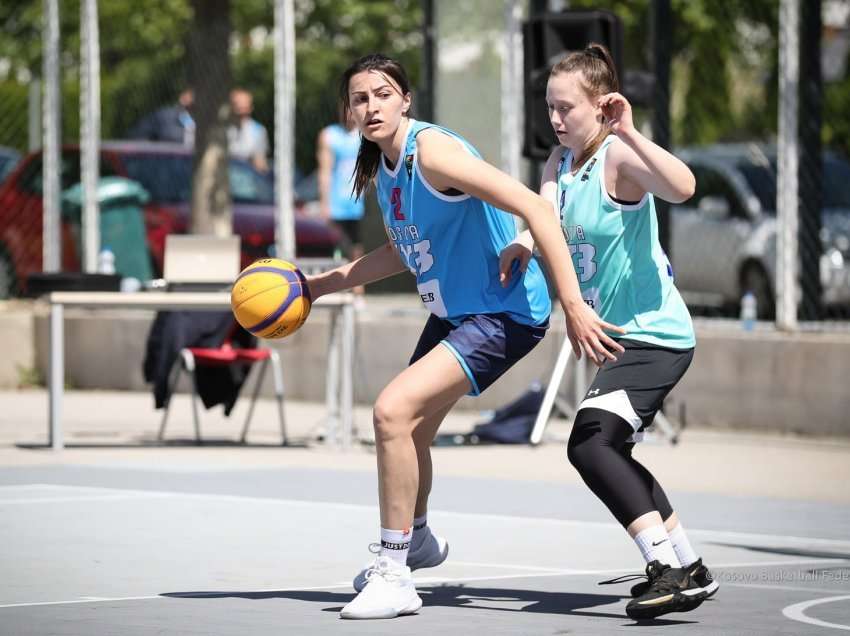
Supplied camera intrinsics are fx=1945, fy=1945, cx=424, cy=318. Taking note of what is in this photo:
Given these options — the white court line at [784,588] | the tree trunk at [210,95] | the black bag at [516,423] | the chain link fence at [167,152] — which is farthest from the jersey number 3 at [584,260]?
the tree trunk at [210,95]

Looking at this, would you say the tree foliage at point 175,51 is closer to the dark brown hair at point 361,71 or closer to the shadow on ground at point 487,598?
the dark brown hair at point 361,71

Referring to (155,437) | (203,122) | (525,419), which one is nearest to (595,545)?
(525,419)

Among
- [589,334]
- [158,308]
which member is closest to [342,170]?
[158,308]

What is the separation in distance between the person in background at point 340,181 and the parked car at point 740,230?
2.85 metres

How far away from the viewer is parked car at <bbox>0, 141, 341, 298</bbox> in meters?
16.8

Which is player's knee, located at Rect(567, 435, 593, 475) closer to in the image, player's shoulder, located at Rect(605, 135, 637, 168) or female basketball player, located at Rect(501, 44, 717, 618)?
female basketball player, located at Rect(501, 44, 717, 618)

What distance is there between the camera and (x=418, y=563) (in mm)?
7273

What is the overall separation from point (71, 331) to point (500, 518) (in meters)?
8.51

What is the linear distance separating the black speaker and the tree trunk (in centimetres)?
455

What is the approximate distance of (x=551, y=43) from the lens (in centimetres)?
1355

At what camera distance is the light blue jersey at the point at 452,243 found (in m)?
6.86

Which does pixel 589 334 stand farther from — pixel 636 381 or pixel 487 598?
pixel 487 598

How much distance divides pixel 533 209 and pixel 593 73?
1.95ft

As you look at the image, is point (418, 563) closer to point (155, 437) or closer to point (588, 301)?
point (588, 301)
